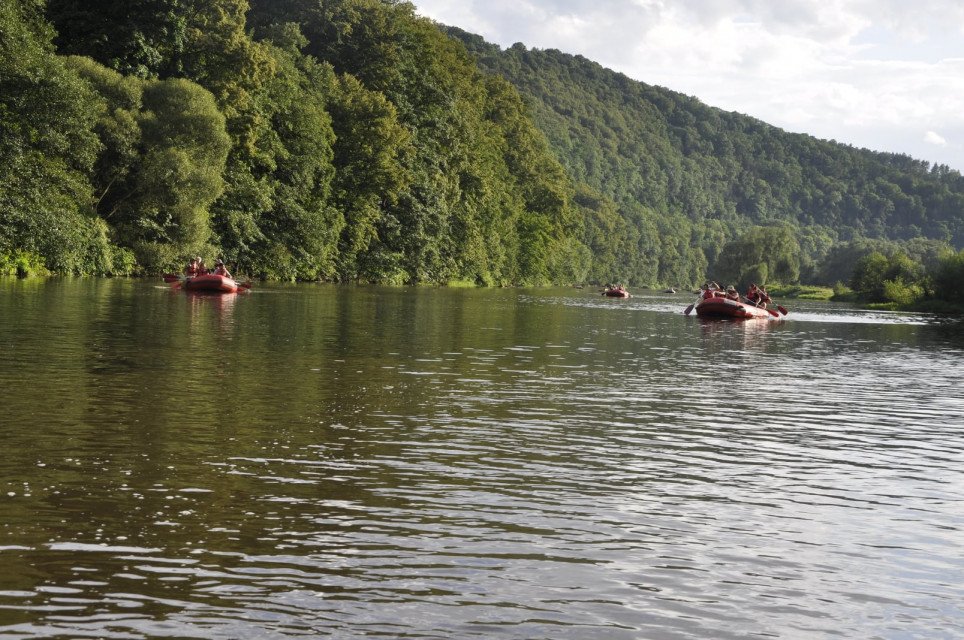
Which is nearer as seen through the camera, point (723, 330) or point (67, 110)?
point (723, 330)

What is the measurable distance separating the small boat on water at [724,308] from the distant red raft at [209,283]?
24294 millimetres

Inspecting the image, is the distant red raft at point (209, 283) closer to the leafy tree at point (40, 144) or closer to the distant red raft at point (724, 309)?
the leafy tree at point (40, 144)

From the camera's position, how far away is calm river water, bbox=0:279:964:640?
7461 mm

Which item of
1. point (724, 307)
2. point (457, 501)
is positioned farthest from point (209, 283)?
point (457, 501)

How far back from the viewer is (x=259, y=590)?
7.61m

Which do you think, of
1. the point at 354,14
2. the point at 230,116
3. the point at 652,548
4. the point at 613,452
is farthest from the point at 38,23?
the point at 652,548

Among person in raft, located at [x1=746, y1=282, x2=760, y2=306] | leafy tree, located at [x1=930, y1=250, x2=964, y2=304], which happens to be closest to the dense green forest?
leafy tree, located at [x1=930, y1=250, x2=964, y2=304]

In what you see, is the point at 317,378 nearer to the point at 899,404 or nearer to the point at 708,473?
the point at 708,473

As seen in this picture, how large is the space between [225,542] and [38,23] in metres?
61.3

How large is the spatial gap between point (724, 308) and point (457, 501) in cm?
4963

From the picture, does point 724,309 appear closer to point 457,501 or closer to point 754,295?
point 754,295

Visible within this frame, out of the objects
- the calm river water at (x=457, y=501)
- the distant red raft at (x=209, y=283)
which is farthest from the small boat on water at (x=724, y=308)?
the calm river water at (x=457, y=501)

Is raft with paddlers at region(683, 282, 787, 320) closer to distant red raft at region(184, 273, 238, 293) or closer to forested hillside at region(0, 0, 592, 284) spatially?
Result: distant red raft at region(184, 273, 238, 293)

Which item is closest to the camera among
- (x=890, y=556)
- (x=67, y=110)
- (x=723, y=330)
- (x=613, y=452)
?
(x=890, y=556)
